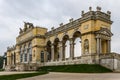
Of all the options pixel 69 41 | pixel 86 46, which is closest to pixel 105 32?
pixel 86 46

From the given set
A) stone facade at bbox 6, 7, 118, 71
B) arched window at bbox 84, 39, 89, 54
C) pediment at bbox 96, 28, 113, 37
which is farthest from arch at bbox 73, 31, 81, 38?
pediment at bbox 96, 28, 113, 37

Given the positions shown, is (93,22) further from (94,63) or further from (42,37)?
(42,37)

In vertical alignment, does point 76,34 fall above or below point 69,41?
above

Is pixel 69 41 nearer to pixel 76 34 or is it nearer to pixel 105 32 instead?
pixel 76 34

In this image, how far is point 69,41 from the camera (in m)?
58.2

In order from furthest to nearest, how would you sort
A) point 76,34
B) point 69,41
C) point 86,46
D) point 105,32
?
point 69,41
point 76,34
point 86,46
point 105,32

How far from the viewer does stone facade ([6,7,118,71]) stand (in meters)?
49.0

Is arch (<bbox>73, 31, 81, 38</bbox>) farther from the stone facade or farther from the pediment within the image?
the pediment

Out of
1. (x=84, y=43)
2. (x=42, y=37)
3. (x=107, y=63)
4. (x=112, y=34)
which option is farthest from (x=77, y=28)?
(x=42, y=37)

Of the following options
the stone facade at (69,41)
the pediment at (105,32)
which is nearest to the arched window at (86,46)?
the stone facade at (69,41)

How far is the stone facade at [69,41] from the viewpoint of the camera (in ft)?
161

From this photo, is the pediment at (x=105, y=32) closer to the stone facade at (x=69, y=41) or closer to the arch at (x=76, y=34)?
the stone facade at (x=69, y=41)

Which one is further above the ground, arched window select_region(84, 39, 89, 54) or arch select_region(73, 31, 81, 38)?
arch select_region(73, 31, 81, 38)

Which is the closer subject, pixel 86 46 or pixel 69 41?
pixel 86 46
